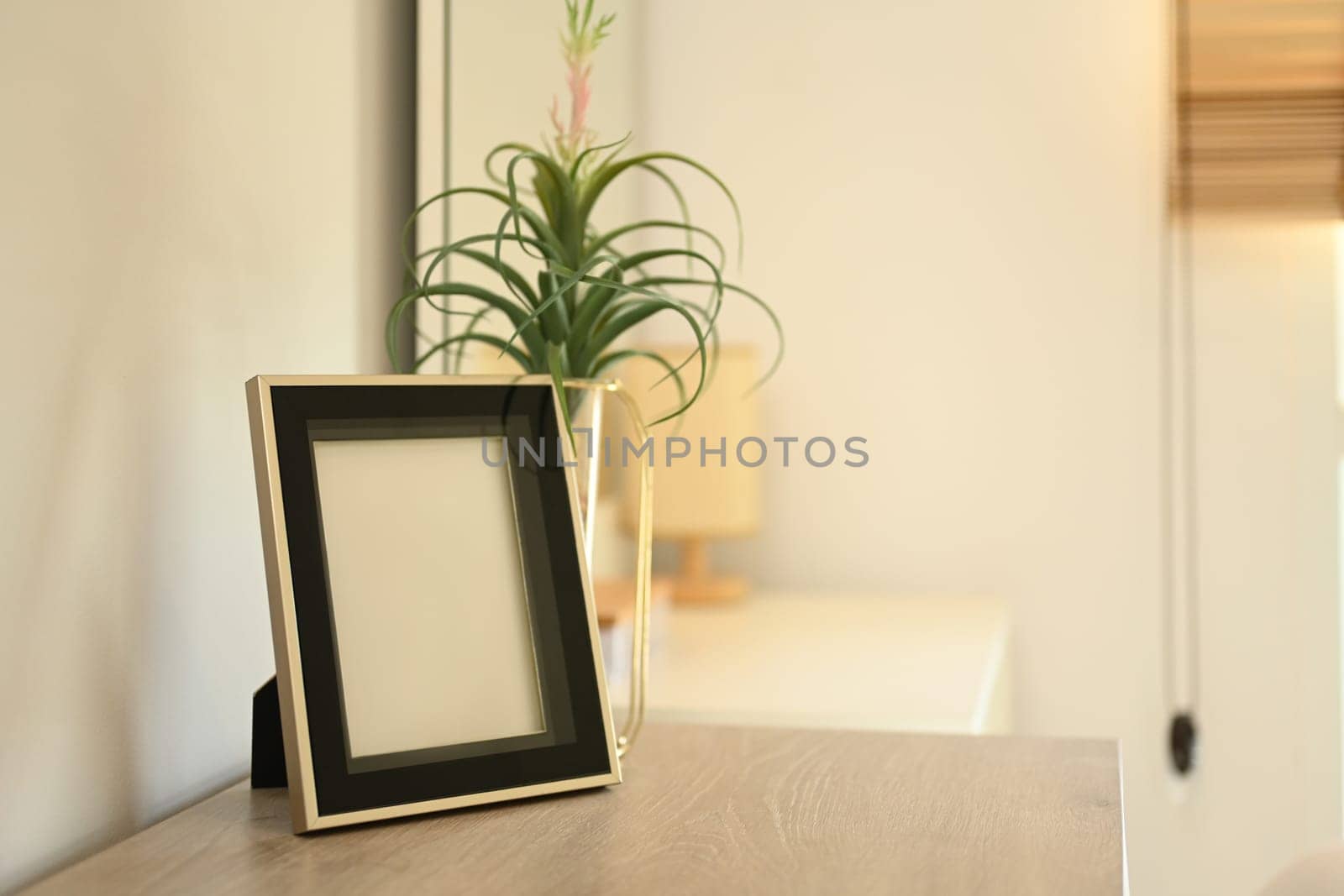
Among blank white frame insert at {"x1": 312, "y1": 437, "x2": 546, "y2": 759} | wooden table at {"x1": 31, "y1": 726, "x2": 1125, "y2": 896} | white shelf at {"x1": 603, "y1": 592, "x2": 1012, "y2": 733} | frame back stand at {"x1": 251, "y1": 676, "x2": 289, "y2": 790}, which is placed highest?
blank white frame insert at {"x1": 312, "y1": 437, "x2": 546, "y2": 759}

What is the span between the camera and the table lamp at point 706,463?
1.94 m

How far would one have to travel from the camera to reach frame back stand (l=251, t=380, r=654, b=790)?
0.75m

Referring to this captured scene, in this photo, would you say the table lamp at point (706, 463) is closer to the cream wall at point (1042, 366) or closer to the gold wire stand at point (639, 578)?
the cream wall at point (1042, 366)

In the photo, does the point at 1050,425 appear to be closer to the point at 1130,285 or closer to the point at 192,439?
the point at 1130,285

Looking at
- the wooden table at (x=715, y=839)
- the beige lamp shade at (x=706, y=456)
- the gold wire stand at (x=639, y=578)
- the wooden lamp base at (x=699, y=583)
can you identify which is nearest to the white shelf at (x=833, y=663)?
the wooden lamp base at (x=699, y=583)

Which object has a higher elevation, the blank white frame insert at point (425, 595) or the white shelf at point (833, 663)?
the blank white frame insert at point (425, 595)

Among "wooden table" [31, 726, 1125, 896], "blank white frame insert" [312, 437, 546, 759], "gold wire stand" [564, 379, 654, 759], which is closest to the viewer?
"wooden table" [31, 726, 1125, 896]

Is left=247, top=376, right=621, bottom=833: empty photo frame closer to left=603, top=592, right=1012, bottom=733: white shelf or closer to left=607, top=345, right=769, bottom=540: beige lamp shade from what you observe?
left=603, top=592, right=1012, bottom=733: white shelf

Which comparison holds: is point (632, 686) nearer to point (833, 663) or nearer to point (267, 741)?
point (267, 741)

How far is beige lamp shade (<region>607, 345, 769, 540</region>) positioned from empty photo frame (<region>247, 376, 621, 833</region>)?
1139 mm

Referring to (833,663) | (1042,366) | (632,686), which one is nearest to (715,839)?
(632,686)

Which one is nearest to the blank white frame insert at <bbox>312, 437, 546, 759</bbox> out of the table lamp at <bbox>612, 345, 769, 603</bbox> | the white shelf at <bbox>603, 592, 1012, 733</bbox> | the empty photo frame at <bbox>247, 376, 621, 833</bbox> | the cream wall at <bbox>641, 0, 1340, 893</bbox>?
the empty photo frame at <bbox>247, 376, 621, 833</bbox>

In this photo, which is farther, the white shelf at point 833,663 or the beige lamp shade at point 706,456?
the beige lamp shade at point 706,456

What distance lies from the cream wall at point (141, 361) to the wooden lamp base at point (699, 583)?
1.08 meters
